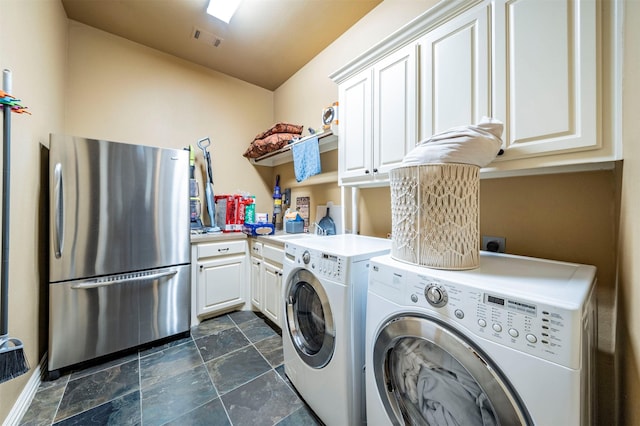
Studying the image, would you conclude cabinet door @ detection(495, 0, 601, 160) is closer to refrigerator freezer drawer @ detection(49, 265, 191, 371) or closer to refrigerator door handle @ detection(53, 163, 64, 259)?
refrigerator freezer drawer @ detection(49, 265, 191, 371)

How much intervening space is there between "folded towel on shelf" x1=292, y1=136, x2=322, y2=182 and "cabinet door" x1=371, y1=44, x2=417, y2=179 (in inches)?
25.4

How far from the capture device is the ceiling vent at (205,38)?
7.08 ft

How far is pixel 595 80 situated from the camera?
795 mm

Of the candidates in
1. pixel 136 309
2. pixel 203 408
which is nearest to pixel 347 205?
pixel 203 408

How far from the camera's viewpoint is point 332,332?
1115mm

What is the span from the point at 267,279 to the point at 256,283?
11.0 inches

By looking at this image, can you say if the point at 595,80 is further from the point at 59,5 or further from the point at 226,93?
the point at 59,5

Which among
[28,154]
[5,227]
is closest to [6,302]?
[5,227]

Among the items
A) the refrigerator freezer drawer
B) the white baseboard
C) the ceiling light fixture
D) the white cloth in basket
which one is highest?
the ceiling light fixture

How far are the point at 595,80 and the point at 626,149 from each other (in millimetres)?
256

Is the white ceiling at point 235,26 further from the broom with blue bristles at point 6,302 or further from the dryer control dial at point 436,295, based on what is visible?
the dryer control dial at point 436,295

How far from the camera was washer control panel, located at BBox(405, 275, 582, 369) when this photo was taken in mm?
518

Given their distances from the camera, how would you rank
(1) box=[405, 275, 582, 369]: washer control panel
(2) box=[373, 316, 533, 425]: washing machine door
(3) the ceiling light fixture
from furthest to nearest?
(3) the ceiling light fixture
(2) box=[373, 316, 533, 425]: washing machine door
(1) box=[405, 275, 582, 369]: washer control panel

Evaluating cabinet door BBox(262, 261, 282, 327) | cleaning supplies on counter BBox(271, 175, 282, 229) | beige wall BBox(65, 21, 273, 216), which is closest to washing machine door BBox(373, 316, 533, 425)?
cabinet door BBox(262, 261, 282, 327)
